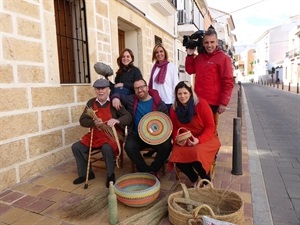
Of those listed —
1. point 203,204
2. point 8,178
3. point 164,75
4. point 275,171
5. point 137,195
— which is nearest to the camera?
point 203,204

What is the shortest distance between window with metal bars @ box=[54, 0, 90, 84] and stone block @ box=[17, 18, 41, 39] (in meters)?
0.81

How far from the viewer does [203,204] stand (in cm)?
210

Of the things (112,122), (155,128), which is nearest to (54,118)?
(112,122)

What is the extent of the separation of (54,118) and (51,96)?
0.34m

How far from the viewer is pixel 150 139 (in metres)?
3.06

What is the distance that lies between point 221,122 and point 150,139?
17.4ft

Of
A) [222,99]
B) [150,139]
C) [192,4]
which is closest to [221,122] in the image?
[222,99]

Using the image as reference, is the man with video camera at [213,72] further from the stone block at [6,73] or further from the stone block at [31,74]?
the stone block at [6,73]

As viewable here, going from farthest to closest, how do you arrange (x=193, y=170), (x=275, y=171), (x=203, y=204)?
1. (x=275, y=171)
2. (x=193, y=170)
3. (x=203, y=204)

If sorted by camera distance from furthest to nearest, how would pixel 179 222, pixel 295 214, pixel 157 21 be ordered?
1. pixel 157 21
2. pixel 295 214
3. pixel 179 222

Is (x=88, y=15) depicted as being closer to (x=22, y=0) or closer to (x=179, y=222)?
(x=22, y=0)

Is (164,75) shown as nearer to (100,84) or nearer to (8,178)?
(100,84)

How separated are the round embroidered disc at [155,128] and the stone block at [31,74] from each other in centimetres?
161

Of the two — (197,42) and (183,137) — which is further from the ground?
(197,42)
